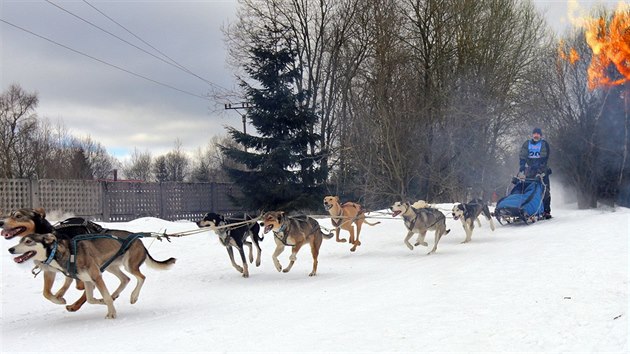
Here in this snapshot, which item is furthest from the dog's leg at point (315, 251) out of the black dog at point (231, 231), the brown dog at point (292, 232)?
the black dog at point (231, 231)

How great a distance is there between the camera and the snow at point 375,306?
428 cm

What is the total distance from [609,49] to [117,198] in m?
18.9

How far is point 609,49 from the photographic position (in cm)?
1494

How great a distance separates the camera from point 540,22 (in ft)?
86.1

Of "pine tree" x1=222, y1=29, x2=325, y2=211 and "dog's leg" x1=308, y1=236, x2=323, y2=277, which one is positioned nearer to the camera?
"dog's leg" x1=308, y1=236, x2=323, y2=277

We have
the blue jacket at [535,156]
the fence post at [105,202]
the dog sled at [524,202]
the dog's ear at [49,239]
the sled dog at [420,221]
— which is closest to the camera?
the dog's ear at [49,239]

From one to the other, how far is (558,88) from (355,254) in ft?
35.8

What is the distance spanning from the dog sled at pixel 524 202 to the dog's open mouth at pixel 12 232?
1048 centimetres

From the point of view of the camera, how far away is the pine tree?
24.6 metres

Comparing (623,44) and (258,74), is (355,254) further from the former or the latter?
(258,74)

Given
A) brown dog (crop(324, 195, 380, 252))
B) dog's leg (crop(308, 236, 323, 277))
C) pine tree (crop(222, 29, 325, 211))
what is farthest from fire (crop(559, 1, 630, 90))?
pine tree (crop(222, 29, 325, 211))

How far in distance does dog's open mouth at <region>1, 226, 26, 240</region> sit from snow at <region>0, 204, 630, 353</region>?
1007mm

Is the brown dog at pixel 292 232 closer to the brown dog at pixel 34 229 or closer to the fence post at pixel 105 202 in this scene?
the brown dog at pixel 34 229

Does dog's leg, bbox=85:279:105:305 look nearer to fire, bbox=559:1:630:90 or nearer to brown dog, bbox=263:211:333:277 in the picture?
brown dog, bbox=263:211:333:277
